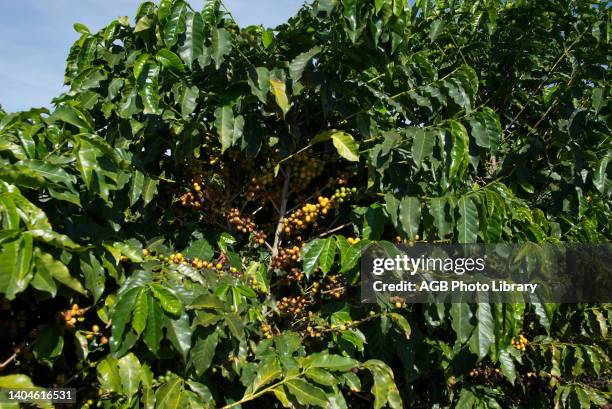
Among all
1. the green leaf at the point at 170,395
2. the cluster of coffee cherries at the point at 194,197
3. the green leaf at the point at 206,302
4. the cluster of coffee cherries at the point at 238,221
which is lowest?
the green leaf at the point at 170,395

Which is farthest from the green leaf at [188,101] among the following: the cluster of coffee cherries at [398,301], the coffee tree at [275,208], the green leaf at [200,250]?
the cluster of coffee cherries at [398,301]

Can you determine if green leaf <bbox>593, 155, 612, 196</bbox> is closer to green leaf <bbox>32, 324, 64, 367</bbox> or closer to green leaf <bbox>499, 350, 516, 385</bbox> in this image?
green leaf <bbox>499, 350, 516, 385</bbox>

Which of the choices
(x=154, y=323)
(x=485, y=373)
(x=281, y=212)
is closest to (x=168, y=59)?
(x=281, y=212)

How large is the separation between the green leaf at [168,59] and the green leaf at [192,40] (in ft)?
0.21

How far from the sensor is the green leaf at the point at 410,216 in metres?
1.98

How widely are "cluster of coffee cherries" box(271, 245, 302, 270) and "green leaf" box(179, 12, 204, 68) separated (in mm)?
903

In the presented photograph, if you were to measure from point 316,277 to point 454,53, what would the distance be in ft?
5.46

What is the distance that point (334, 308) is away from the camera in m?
2.30

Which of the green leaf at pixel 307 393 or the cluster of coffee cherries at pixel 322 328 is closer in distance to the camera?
the green leaf at pixel 307 393

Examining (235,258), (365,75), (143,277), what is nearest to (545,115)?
(365,75)

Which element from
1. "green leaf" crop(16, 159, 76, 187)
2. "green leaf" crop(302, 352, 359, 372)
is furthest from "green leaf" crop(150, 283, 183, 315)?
"green leaf" crop(302, 352, 359, 372)

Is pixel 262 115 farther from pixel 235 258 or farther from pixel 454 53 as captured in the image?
pixel 454 53

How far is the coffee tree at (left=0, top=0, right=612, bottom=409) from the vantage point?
65.1 inches

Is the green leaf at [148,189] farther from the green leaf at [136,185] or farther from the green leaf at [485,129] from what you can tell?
the green leaf at [485,129]
